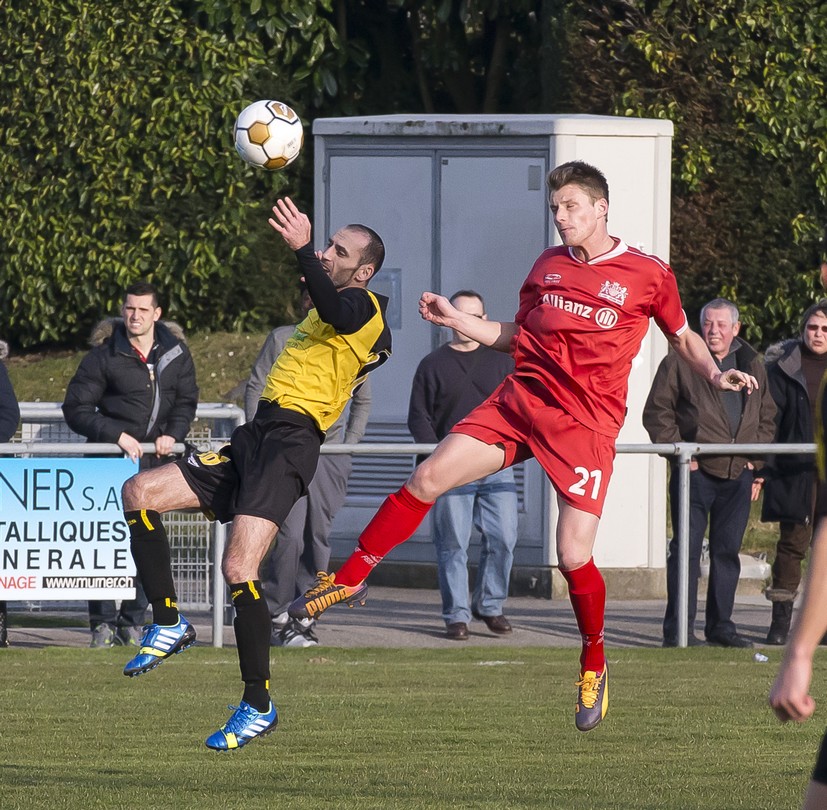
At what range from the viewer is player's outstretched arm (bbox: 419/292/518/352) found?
25.1ft

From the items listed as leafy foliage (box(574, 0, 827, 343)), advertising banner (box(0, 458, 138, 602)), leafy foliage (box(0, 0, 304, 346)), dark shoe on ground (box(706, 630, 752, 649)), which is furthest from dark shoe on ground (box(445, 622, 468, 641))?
leafy foliage (box(0, 0, 304, 346))

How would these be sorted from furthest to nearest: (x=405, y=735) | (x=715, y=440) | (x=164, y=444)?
(x=715, y=440), (x=164, y=444), (x=405, y=735)

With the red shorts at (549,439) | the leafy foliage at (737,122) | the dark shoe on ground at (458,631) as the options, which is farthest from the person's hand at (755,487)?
the leafy foliage at (737,122)

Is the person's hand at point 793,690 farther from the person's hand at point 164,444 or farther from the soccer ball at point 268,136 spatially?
the person's hand at point 164,444

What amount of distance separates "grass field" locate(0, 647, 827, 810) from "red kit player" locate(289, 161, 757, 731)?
63cm

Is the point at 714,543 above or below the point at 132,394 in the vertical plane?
below

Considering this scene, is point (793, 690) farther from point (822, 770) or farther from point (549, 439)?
point (549, 439)

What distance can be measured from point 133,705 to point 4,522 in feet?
7.27

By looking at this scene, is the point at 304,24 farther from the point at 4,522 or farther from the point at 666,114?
the point at 4,522

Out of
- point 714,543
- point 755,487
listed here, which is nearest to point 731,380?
point 714,543

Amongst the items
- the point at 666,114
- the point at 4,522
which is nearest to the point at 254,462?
the point at 4,522

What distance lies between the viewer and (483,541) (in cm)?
1234

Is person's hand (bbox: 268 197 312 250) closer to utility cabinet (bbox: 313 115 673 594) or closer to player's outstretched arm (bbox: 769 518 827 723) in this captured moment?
player's outstretched arm (bbox: 769 518 827 723)

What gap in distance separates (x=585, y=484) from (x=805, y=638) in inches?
143
